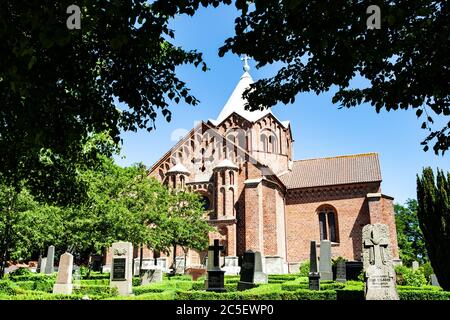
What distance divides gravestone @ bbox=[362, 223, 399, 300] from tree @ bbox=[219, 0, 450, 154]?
382cm

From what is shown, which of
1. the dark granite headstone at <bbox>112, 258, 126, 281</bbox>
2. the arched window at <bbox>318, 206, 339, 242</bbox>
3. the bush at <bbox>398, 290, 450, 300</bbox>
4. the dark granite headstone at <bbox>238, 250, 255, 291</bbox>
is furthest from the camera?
the arched window at <bbox>318, 206, 339, 242</bbox>

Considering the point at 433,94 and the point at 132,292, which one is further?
the point at 132,292

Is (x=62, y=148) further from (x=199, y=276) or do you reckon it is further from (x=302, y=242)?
(x=302, y=242)

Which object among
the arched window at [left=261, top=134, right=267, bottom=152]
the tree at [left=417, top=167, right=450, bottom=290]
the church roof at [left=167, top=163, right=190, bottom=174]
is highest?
the arched window at [left=261, top=134, right=267, bottom=152]

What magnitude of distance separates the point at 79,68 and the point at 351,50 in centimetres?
458

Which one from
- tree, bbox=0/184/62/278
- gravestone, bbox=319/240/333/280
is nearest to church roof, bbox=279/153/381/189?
gravestone, bbox=319/240/333/280

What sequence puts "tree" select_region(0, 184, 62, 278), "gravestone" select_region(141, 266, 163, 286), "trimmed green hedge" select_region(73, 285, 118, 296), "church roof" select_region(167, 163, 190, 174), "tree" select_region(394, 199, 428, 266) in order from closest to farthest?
"trimmed green hedge" select_region(73, 285, 118, 296) → "gravestone" select_region(141, 266, 163, 286) → "tree" select_region(0, 184, 62, 278) → "church roof" select_region(167, 163, 190, 174) → "tree" select_region(394, 199, 428, 266)

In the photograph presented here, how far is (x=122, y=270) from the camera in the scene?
15055 mm

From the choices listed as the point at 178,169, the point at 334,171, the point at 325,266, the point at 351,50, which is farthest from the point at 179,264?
the point at 351,50

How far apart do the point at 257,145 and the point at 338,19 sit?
99.4ft

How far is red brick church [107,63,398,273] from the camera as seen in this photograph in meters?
29.3

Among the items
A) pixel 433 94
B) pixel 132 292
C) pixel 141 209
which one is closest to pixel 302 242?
pixel 141 209

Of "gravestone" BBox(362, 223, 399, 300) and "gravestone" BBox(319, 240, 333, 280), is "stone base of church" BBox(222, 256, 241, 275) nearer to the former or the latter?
"gravestone" BBox(319, 240, 333, 280)

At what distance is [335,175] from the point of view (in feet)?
114
